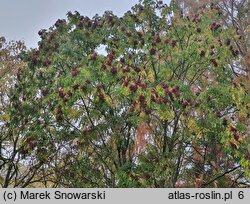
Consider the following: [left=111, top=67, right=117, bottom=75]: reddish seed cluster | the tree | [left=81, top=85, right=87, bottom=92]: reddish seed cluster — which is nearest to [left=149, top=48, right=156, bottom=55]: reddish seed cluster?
the tree

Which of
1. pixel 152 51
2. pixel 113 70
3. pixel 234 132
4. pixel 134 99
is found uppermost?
pixel 152 51

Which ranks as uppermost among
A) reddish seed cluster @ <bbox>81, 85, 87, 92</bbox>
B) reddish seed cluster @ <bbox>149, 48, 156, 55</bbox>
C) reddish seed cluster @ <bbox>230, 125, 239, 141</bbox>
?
reddish seed cluster @ <bbox>149, 48, 156, 55</bbox>

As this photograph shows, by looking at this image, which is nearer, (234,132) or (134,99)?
(234,132)

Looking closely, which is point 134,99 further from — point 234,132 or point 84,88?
point 234,132

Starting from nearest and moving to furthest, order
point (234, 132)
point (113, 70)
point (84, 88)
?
point (234, 132) → point (84, 88) → point (113, 70)

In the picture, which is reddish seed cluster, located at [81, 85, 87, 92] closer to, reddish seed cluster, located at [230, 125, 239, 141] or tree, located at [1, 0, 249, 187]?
tree, located at [1, 0, 249, 187]

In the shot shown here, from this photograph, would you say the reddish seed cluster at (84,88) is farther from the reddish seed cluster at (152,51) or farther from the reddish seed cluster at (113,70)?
the reddish seed cluster at (152,51)

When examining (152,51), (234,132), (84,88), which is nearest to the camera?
(234,132)

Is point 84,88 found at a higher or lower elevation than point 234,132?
higher

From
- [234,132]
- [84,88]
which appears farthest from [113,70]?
[234,132]

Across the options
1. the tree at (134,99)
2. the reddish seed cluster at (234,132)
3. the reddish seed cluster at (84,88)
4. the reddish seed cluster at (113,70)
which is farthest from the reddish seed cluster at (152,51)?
the reddish seed cluster at (234,132)

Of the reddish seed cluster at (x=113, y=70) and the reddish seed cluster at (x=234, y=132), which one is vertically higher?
the reddish seed cluster at (x=113, y=70)

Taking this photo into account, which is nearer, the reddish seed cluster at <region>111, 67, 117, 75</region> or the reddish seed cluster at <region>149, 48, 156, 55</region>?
the reddish seed cluster at <region>111, 67, 117, 75</region>

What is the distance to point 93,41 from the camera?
892 centimetres
